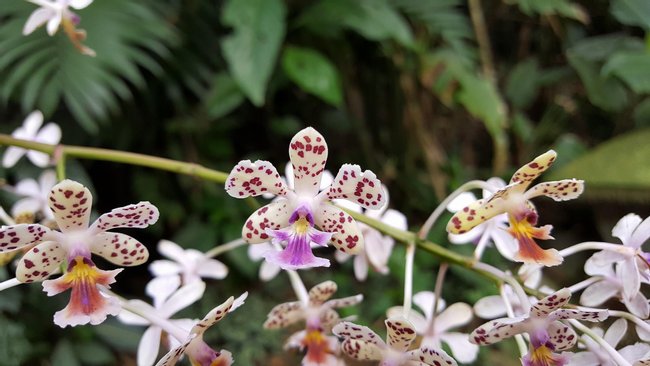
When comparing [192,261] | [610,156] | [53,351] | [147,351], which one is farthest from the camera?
[610,156]

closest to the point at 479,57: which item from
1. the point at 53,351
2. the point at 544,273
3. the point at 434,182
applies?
the point at 434,182

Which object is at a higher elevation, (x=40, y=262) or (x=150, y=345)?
(x=40, y=262)

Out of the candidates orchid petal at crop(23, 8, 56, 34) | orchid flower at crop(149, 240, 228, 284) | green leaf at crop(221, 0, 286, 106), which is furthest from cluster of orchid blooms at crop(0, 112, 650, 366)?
green leaf at crop(221, 0, 286, 106)

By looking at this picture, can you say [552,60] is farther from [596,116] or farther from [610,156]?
[610,156]

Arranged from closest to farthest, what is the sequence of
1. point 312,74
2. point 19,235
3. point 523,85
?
1. point 19,235
2. point 312,74
3. point 523,85

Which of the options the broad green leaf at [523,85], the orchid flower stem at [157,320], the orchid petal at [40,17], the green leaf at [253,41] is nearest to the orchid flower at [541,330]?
the orchid flower stem at [157,320]

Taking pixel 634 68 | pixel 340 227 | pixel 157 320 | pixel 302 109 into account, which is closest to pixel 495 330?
pixel 340 227

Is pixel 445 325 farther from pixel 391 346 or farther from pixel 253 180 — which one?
pixel 253 180
